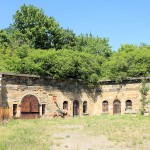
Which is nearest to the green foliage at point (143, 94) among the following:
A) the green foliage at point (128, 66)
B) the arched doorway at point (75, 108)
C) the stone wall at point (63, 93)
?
the stone wall at point (63, 93)

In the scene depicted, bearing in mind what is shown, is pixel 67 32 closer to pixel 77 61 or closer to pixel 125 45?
pixel 125 45

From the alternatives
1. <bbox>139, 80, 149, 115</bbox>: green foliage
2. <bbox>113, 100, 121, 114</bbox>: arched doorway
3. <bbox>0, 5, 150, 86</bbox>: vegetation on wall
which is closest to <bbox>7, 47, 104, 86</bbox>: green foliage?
<bbox>0, 5, 150, 86</bbox>: vegetation on wall

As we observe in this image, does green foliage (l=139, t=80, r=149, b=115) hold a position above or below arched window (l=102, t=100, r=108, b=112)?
above

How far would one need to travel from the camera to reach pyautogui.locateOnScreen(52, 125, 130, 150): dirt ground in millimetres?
14414

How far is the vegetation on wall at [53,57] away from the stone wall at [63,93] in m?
0.86

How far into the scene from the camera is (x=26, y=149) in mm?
13117

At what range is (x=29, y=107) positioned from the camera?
29.1 metres

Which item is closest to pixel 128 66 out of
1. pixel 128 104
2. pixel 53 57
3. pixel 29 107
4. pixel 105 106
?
pixel 128 104

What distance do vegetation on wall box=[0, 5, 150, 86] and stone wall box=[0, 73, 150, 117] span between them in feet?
2.81

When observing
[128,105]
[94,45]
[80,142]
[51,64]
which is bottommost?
[80,142]

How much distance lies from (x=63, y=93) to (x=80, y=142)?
1659 centimetres

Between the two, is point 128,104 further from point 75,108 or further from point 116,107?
point 75,108

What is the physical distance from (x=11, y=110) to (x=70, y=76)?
7.51 m

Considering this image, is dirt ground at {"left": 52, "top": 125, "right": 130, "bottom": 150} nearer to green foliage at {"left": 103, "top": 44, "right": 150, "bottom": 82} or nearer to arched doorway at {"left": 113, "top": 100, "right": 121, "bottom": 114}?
arched doorway at {"left": 113, "top": 100, "right": 121, "bottom": 114}
